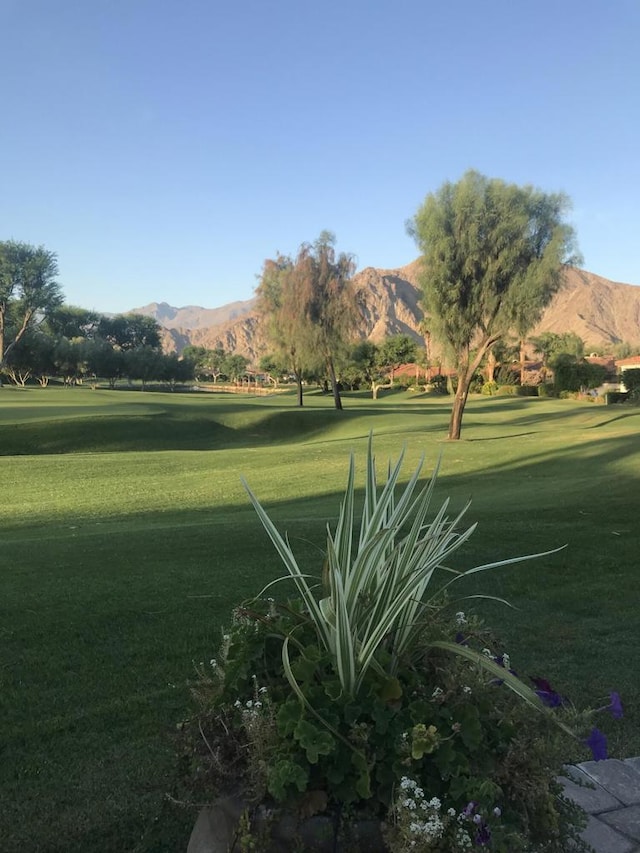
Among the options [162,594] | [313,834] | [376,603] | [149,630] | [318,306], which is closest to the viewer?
[313,834]

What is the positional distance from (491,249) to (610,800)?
21.9 metres

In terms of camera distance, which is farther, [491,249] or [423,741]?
[491,249]

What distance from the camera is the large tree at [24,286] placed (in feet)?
193

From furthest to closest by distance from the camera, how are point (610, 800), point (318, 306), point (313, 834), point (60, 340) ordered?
point (60, 340) < point (318, 306) < point (610, 800) < point (313, 834)

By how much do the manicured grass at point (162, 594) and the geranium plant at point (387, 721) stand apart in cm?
53

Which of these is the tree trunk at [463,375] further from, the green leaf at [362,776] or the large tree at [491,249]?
the green leaf at [362,776]

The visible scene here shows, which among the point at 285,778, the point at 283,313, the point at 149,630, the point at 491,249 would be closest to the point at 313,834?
the point at 285,778

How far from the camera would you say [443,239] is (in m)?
22.7

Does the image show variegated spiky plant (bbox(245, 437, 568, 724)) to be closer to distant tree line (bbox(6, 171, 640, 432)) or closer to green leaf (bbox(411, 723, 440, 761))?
green leaf (bbox(411, 723, 440, 761))

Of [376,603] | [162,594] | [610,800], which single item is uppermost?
Answer: [376,603]

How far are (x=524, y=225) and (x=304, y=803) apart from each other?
23.3m

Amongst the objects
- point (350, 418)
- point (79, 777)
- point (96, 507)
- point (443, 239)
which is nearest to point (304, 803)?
point (79, 777)

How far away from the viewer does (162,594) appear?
608 cm

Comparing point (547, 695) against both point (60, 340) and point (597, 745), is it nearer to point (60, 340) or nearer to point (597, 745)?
point (597, 745)
